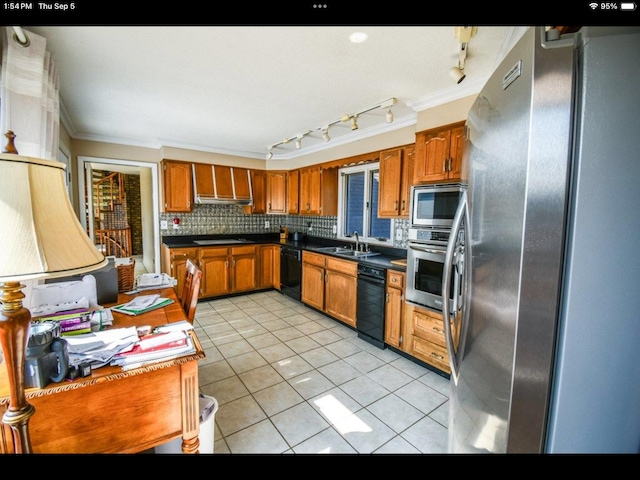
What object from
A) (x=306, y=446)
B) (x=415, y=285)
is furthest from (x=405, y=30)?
(x=306, y=446)

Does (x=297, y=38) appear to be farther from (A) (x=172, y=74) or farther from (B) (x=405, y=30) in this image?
(A) (x=172, y=74)

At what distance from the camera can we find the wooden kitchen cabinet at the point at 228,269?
14.4 ft

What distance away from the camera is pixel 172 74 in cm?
218

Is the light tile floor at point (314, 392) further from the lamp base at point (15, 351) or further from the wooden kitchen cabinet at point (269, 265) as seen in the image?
the wooden kitchen cabinet at point (269, 265)

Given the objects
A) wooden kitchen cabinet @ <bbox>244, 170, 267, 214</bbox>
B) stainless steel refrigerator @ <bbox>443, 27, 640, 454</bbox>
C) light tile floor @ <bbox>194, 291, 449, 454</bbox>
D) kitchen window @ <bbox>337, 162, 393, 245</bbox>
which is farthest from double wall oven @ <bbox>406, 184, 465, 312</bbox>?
wooden kitchen cabinet @ <bbox>244, 170, 267, 214</bbox>

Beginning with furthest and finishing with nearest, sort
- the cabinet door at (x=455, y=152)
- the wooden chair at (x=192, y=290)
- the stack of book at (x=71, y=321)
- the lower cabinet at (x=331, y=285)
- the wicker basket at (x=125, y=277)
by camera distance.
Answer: the lower cabinet at (x=331, y=285), the cabinet door at (x=455, y=152), the wicker basket at (x=125, y=277), the wooden chair at (x=192, y=290), the stack of book at (x=71, y=321)

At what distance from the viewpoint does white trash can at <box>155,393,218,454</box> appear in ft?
4.54

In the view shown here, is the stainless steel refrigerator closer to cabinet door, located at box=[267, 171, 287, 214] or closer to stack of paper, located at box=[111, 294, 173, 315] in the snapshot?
stack of paper, located at box=[111, 294, 173, 315]

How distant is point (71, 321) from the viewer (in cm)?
134

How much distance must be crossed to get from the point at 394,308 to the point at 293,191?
2827mm

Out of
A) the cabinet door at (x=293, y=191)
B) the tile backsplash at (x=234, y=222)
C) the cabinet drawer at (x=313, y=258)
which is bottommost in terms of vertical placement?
the cabinet drawer at (x=313, y=258)

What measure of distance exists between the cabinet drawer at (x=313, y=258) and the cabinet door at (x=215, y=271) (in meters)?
1.35

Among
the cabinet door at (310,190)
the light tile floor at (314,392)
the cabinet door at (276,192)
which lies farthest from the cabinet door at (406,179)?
the cabinet door at (276,192)
